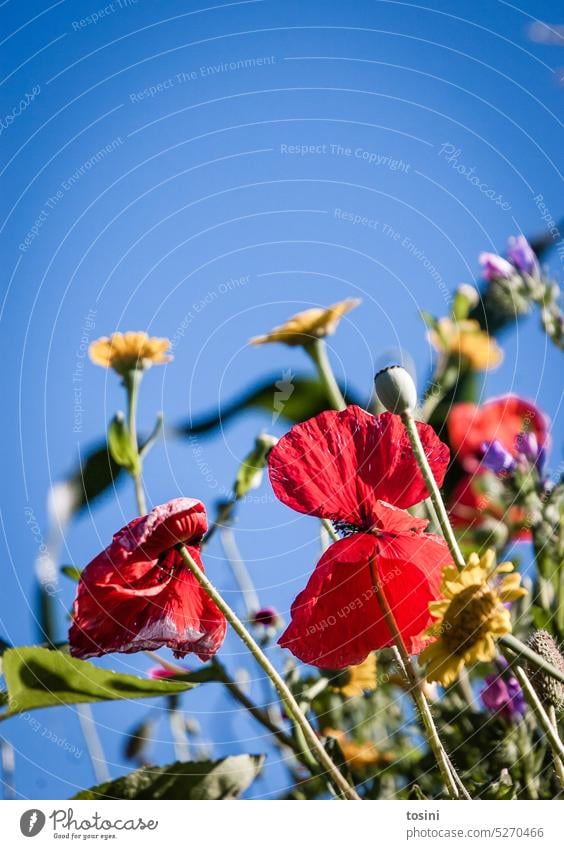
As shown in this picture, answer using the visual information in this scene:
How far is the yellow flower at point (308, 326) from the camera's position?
0.49m

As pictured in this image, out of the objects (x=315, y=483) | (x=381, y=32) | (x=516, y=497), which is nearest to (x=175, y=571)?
(x=315, y=483)

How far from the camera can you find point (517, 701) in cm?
48

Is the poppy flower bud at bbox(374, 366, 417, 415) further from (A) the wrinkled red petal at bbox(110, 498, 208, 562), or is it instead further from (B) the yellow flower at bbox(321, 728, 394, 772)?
(B) the yellow flower at bbox(321, 728, 394, 772)

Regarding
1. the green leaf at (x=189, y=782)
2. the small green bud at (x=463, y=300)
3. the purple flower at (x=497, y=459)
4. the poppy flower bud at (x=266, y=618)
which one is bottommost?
the green leaf at (x=189, y=782)

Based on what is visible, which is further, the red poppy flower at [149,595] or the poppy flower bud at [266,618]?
the poppy flower bud at [266,618]

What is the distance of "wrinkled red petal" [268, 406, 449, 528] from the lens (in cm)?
37

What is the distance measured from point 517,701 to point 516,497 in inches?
4.1

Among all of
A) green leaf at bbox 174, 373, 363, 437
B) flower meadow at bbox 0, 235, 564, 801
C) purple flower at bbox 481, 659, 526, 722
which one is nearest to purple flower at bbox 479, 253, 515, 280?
flower meadow at bbox 0, 235, 564, 801

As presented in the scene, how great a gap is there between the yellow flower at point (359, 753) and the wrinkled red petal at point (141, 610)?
146mm

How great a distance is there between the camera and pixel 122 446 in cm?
47

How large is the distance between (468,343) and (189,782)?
0.90 feet

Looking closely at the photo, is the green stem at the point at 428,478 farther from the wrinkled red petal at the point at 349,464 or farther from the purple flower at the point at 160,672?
the purple flower at the point at 160,672

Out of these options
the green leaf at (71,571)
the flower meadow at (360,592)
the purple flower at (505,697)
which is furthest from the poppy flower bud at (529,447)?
the green leaf at (71,571)
